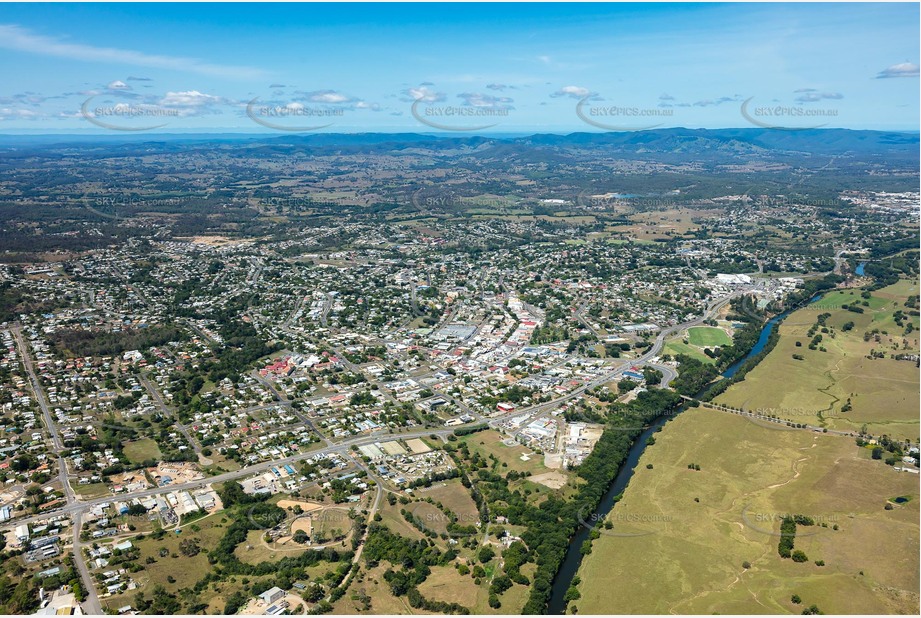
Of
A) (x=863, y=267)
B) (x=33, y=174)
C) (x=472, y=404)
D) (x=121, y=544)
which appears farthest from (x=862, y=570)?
(x=33, y=174)

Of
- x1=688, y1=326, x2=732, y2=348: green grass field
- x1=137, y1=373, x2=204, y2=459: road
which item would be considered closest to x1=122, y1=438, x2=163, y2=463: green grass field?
x1=137, y1=373, x2=204, y2=459: road

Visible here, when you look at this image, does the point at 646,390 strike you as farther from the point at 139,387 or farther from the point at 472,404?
the point at 139,387
